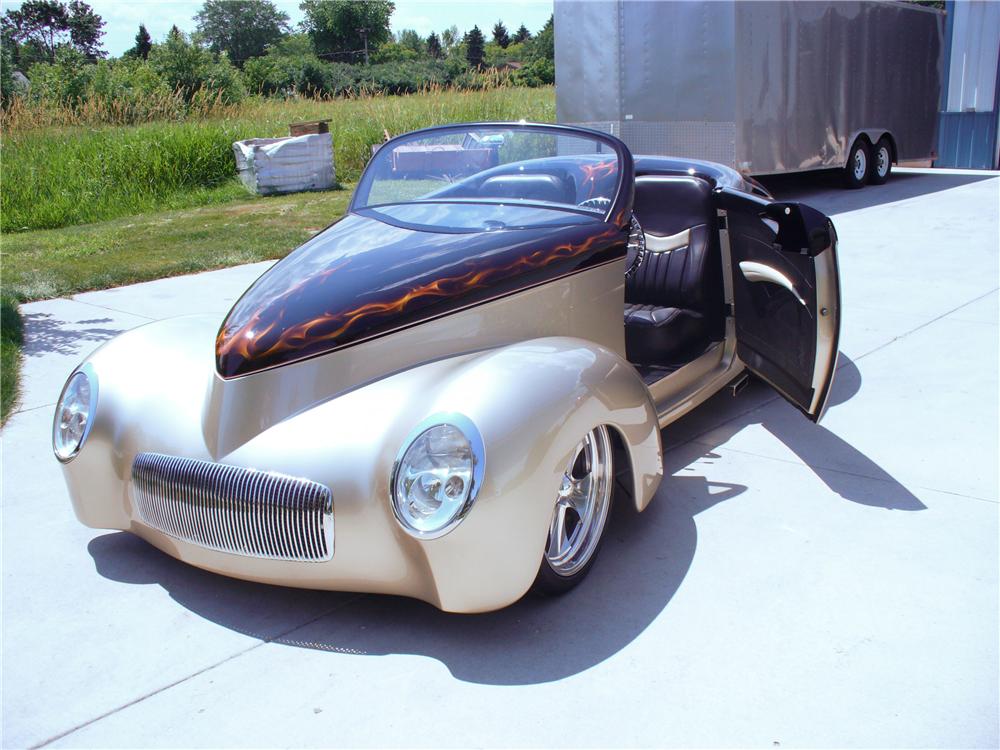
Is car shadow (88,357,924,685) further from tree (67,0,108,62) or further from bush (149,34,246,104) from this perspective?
tree (67,0,108,62)

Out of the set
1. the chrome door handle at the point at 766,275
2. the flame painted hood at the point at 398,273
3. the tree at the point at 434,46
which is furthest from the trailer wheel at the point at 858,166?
the tree at the point at 434,46

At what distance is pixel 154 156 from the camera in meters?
14.1

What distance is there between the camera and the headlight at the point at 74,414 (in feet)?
10.8

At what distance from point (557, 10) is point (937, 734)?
40.0 ft

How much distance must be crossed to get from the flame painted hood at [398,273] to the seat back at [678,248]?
98cm

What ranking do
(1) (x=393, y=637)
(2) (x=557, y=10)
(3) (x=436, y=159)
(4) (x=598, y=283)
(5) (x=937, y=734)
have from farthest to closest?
(2) (x=557, y=10), (3) (x=436, y=159), (4) (x=598, y=283), (1) (x=393, y=637), (5) (x=937, y=734)

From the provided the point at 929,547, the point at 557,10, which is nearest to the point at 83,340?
the point at 929,547

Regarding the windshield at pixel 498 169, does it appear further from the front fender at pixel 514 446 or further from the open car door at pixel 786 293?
the front fender at pixel 514 446

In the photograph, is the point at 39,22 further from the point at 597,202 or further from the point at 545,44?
the point at 597,202

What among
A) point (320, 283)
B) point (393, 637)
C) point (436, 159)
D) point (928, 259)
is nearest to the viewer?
point (393, 637)

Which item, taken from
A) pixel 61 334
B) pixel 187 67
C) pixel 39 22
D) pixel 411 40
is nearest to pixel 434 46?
Answer: pixel 411 40

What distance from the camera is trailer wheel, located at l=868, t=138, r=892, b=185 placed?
14.8m

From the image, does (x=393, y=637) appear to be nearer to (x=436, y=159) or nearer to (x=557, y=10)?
→ (x=436, y=159)

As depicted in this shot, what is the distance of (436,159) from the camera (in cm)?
419
